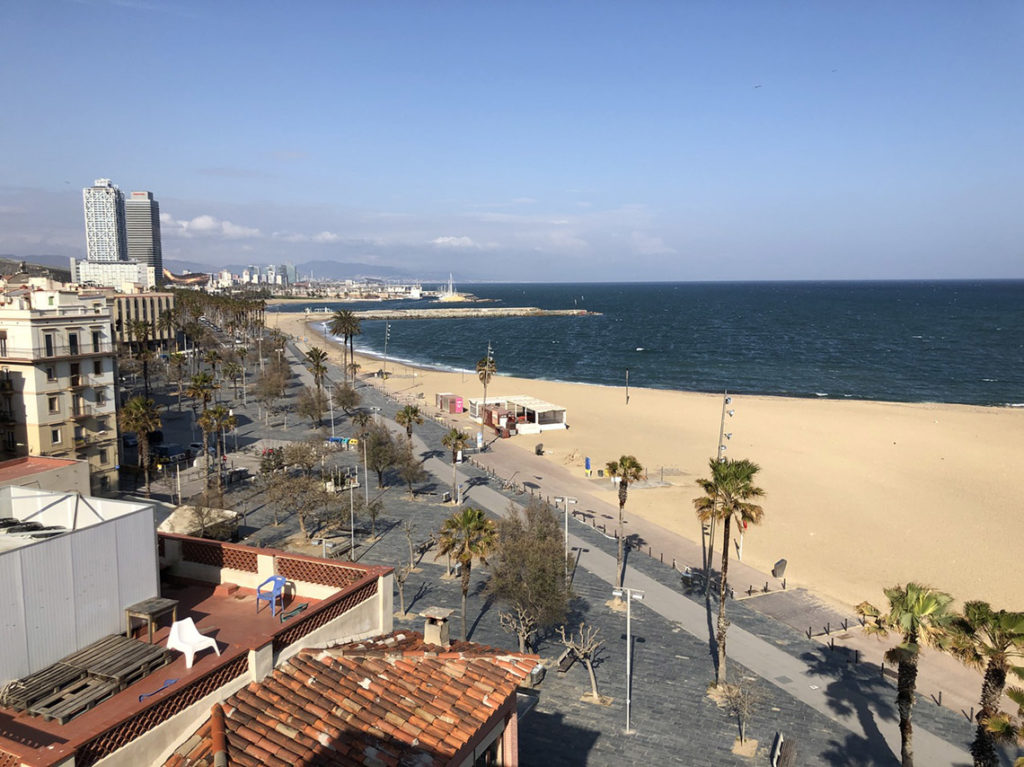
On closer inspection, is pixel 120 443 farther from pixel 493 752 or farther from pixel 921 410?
pixel 921 410

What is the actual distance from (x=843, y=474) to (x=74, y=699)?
161 feet

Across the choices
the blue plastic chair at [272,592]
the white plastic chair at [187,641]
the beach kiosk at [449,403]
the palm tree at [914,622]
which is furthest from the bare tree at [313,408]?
the white plastic chair at [187,641]

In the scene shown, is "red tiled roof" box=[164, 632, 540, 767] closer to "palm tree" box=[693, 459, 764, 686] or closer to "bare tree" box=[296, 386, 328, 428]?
"palm tree" box=[693, 459, 764, 686]

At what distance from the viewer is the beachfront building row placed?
28.3 feet

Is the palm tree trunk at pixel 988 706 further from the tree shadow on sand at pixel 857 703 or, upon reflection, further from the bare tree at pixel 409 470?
the bare tree at pixel 409 470

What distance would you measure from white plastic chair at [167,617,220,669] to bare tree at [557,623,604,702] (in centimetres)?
1391

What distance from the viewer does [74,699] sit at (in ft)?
29.2

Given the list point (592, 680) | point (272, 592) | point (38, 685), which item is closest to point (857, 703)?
point (592, 680)

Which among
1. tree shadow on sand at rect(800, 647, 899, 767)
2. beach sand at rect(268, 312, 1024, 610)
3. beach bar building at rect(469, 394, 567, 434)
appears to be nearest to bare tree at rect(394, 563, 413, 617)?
tree shadow on sand at rect(800, 647, 899, 767)

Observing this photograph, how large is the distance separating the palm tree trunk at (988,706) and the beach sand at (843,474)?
48.9 feet

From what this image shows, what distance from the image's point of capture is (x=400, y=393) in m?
81.1

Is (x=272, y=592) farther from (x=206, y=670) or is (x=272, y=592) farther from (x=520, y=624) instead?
(x=520, y=624)

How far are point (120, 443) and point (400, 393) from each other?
37.2m

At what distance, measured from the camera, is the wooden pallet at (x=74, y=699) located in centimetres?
855
